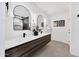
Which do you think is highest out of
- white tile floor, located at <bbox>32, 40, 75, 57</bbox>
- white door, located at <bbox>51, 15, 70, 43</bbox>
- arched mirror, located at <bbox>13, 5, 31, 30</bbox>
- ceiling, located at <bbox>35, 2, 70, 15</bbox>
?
ceiling, located at <bbox>35, 2, 70, 15</bbox>

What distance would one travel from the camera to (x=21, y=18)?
10.8ft

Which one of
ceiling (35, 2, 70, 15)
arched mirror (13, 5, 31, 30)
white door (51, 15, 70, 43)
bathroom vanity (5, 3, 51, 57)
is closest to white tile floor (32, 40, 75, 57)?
bathroom vanity (5, 3, 51, 57)

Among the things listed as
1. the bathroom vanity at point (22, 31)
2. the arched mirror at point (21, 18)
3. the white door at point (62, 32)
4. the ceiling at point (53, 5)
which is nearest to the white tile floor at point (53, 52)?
the bathroom vanity at point (22, 31)

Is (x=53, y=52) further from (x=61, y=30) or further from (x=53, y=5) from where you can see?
(x=61, y=30)

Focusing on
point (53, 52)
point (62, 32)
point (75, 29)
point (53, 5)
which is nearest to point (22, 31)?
point (53, 52)

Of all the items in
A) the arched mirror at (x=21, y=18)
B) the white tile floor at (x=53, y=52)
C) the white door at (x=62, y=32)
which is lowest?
the white tile floor at (x=53, y=52)

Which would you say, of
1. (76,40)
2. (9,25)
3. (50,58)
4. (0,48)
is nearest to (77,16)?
(76,40)

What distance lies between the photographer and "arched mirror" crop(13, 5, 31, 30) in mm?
3004

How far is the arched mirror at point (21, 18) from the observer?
3004 millimetres

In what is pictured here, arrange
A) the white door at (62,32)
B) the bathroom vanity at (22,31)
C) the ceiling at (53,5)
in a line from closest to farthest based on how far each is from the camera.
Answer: the bathroom vanity at (22,31)
the ceiling at (53,5)
the white door at (62,32)

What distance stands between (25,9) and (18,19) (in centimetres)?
63

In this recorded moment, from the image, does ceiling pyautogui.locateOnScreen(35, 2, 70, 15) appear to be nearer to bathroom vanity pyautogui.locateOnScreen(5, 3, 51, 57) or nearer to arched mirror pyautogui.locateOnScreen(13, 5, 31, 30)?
bathroom vanity pyautogui.locateOnScreen(5, 3, 51, 57)

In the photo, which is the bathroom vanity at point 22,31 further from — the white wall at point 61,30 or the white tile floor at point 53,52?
the white wall at point 61,30

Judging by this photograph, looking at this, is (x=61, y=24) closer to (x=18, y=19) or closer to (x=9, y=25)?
(x=18, y=19)
